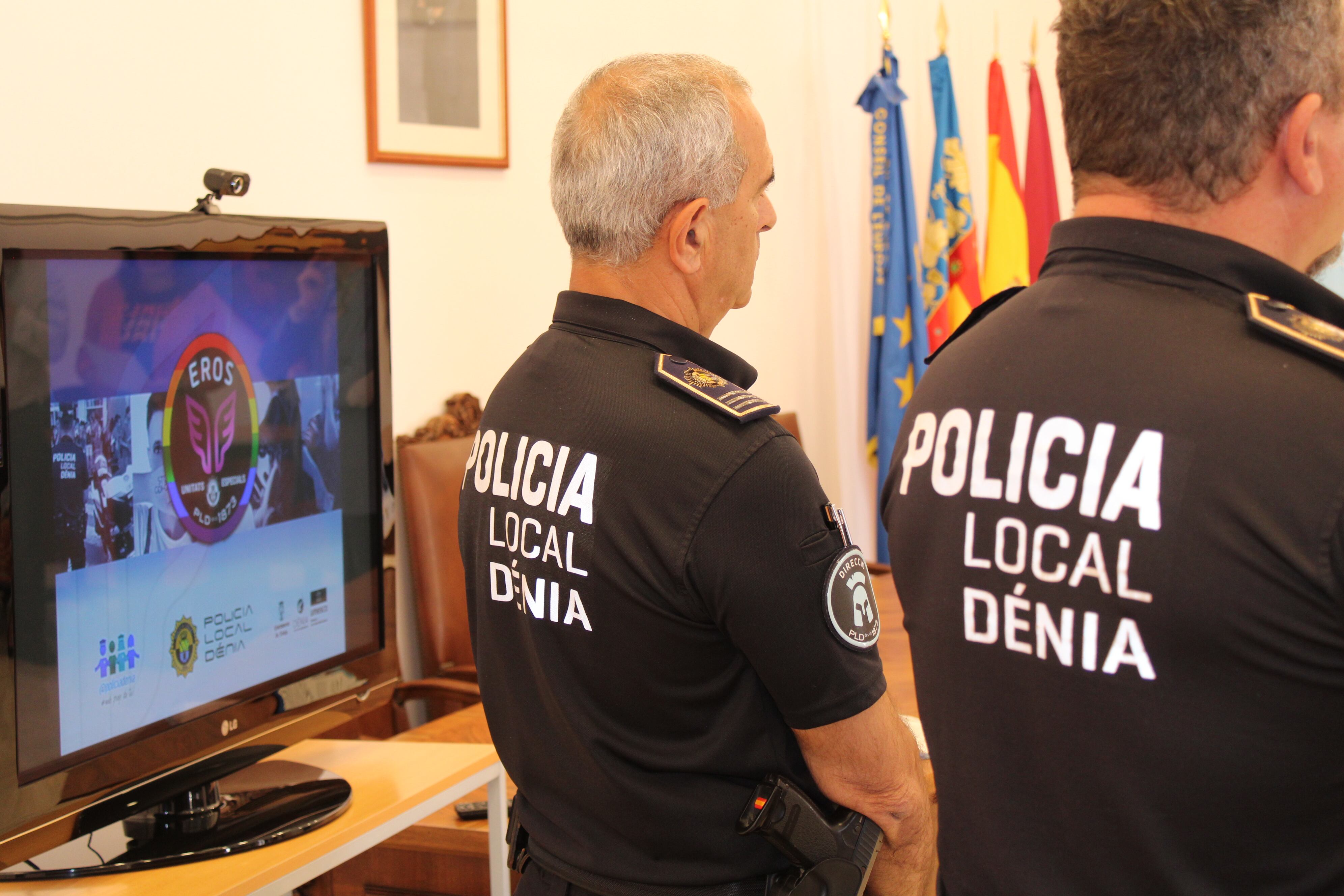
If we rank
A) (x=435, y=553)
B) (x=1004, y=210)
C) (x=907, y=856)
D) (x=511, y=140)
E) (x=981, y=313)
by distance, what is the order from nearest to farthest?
(x=981, y=313) < (x=907, y=856) < (x=435, y=553) < (x=511, y=140) < (x=1004, y=210)

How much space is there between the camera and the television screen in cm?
129

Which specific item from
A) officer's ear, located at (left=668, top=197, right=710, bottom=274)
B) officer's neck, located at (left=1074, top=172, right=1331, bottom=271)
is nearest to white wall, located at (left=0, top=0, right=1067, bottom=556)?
officer's ear, located at (left=668, top=197, right=710, bottom=274)

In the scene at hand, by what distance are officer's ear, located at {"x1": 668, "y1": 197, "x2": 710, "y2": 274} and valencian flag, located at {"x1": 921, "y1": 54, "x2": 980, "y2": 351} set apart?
2.97 meters

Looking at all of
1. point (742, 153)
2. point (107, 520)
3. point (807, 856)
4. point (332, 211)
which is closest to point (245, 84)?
point (332, 211)

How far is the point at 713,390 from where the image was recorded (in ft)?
3.63

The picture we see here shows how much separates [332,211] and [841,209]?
7.41 feet

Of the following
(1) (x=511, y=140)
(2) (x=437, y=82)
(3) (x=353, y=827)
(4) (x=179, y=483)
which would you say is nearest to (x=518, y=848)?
(3) (x=353, y=827)

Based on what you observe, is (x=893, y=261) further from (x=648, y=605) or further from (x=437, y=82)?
(x=648, y=605)

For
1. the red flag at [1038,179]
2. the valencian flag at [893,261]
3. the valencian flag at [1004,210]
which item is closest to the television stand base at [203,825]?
the valencian flag at [893,261]

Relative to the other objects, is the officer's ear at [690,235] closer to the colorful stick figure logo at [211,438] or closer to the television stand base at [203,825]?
the colorful stick figure logo at [211,438]

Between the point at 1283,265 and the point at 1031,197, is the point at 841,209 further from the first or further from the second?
the point at 1283,265

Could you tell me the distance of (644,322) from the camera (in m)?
1.19

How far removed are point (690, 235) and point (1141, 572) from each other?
0.62m

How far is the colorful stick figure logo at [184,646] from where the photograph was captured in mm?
1479
